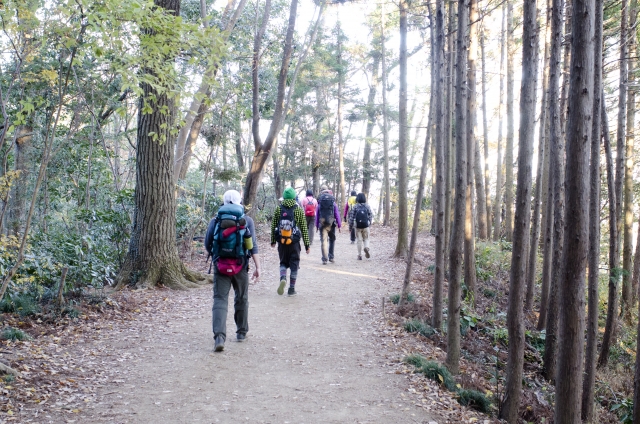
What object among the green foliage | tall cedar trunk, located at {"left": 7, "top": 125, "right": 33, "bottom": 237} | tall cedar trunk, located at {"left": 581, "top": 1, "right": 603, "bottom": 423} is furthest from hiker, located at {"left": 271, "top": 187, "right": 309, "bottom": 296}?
tall cedar trunk, located at {"left": 7, "top": 125, "right": 33, "bottom": 237}

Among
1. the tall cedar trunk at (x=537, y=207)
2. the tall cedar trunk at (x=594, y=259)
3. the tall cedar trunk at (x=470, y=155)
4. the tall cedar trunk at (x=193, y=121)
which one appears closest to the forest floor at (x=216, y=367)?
the tall cedar trunk at (x=470, y=155)

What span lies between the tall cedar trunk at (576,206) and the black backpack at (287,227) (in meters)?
5.62

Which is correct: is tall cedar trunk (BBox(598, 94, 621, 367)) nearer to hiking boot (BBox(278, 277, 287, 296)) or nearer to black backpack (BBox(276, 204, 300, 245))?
black backpack (BBox(276, 204, 300, 245))

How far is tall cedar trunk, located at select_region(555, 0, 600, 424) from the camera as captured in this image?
4.62 meters

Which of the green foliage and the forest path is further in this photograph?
the green foliage

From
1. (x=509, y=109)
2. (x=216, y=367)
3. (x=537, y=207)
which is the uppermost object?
(x=509, y=109)

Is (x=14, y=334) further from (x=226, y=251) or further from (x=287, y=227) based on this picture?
(x=287, y=227)

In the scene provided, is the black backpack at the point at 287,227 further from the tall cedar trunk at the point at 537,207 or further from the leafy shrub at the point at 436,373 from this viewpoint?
the tall cedar trunk at the point at 537,207

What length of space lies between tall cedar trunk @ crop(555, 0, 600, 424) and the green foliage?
669 cm

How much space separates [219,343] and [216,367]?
1.75ft

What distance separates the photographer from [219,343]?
21.5 ft

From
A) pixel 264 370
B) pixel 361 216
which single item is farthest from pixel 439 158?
pixel 361 216

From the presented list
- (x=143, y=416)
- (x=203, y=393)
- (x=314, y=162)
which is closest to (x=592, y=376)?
(x=203, y=393)

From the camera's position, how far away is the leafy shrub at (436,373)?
632cm
